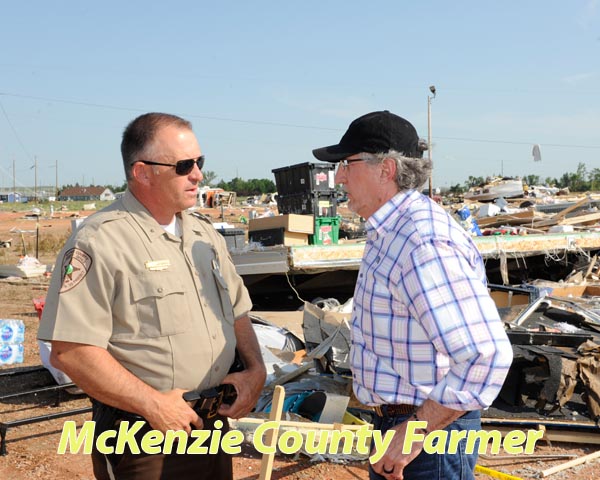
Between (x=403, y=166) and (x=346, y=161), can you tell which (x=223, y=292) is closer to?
(x=346, y=161)

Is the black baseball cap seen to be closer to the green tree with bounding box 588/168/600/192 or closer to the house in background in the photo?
the green tree with bounding box 588/168/600/192

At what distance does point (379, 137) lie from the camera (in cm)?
210

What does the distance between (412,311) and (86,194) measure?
398ft

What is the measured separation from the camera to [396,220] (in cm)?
201

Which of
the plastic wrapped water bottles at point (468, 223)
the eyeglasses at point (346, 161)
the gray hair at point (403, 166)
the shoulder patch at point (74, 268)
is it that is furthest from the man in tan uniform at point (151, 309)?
the plastic wrapped water bottles at point (468, 223)

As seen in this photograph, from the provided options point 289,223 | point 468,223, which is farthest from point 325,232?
point 468,223

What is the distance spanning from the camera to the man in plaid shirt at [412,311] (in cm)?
182

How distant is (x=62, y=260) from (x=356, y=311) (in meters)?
1.04

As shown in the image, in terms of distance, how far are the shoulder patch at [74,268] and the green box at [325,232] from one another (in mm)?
9236

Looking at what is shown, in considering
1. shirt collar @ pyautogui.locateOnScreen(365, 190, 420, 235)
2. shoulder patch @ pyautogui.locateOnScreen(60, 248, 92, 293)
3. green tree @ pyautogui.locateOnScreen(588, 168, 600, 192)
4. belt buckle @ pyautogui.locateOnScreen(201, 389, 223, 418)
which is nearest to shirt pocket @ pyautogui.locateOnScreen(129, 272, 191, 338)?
A: shoulder patch @ pyautogui.locateOnScreen(60, 248, 92, 293)

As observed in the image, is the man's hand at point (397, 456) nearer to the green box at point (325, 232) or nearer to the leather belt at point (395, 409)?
the leather belt at point (395, 409)

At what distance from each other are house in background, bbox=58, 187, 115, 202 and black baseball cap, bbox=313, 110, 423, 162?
117499 mm

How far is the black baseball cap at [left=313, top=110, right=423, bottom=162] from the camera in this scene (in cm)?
210

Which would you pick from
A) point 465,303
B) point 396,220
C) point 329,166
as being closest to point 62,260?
point 396,220
